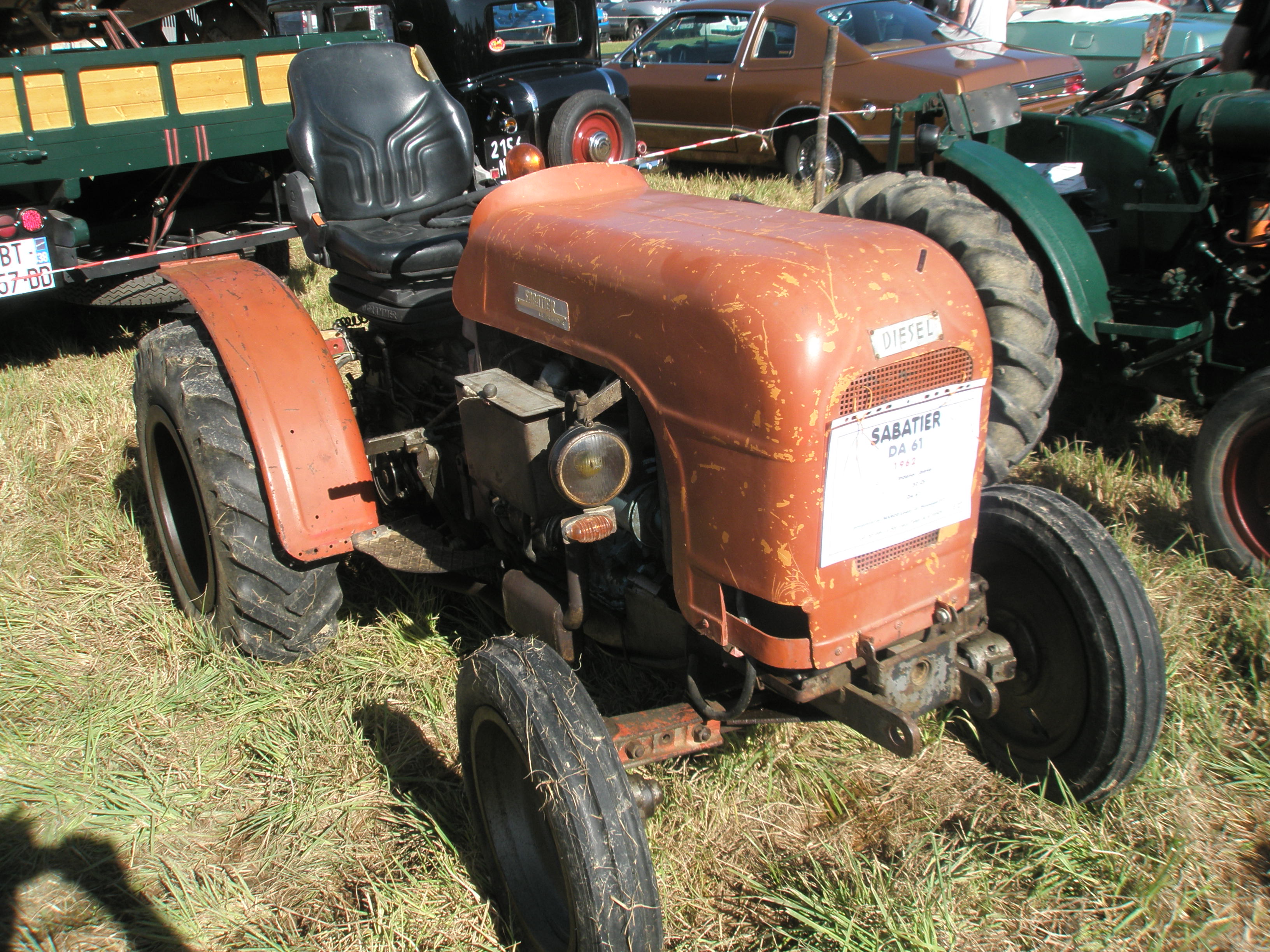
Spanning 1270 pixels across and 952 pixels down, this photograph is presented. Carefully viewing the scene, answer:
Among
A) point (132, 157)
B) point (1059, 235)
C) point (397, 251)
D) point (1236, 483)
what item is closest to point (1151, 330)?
point (1059, 235)

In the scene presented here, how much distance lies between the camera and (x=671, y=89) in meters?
9.02

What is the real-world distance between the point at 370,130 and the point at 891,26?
17.9ft

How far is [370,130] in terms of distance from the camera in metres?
A: 3.75

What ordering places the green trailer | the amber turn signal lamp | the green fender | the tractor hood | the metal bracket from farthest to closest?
the green trailer
the green fender
the amber turn signal lamp
the metal bracket
the tractor hood

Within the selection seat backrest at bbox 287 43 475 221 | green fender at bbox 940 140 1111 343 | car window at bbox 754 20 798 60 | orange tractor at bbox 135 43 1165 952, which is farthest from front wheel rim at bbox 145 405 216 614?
car window at bbox 754 20 798 60

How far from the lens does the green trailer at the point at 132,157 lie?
15.5 ft

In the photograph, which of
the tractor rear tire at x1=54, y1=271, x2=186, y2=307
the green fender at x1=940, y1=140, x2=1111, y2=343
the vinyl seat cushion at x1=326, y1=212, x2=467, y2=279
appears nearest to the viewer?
the vinyl seat cushion at x1=326, y1=212, x2=467, y2=279

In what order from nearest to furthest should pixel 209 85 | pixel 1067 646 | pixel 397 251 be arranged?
pixel 1067 646 → pixel 397 251 → pixel 209 85

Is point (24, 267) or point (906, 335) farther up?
point (906, 335)

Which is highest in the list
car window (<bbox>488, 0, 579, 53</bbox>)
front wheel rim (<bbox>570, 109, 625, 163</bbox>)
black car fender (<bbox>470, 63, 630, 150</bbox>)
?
car window (<bbox>488, 0, 579, 53</bbox>)

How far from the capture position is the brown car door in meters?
8.64

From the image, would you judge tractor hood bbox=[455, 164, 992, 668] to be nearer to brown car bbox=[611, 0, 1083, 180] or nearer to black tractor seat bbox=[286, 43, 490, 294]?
black tractor seat bbox=[286, 43, 490, 294]

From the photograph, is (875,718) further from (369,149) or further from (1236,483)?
(369,149)

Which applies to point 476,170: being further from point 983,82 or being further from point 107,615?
point 983,82
